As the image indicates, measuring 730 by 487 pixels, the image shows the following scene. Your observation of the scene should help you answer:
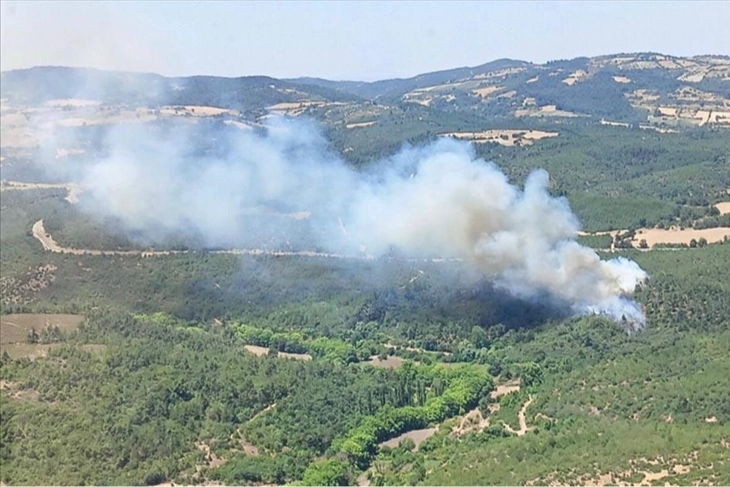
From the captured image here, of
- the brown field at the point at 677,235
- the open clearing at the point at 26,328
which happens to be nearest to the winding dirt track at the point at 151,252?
the open clearing at the point at 26,328

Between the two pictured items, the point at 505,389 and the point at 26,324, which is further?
the point at 26,324

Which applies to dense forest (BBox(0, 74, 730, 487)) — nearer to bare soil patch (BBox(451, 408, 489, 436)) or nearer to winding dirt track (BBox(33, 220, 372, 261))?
bare soil patch (BBox(451, 408, 489, 436))

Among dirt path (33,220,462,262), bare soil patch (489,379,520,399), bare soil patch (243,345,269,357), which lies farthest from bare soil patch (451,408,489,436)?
dirt path (33,220,462,262)

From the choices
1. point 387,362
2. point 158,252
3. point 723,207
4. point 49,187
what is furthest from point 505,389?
point 49,187

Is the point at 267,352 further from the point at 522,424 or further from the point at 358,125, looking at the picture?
the point at 358,125

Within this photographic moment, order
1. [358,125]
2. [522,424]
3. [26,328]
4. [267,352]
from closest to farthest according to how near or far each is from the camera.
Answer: [522,424], [26,328], [267,352], [358,125]

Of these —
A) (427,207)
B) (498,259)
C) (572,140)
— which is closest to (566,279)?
(498,259)
